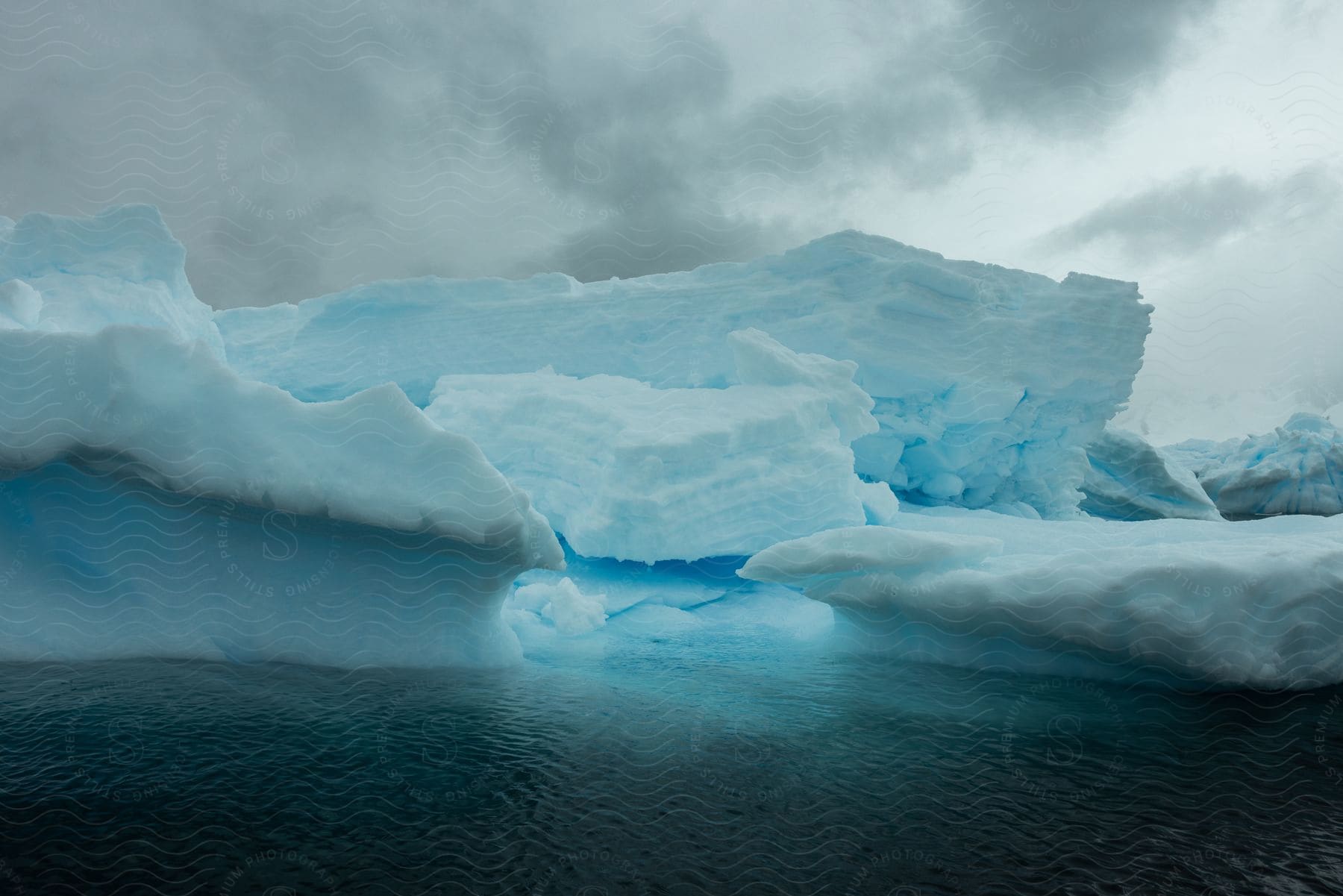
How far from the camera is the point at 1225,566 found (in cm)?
515

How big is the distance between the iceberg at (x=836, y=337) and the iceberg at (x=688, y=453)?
1.80 metres

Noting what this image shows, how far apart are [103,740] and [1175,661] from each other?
6319mm

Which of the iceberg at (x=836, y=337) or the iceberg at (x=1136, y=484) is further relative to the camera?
the iceberg at (x=1136, y=484)

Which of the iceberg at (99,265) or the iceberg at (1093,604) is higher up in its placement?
the iceberg at (99,265)

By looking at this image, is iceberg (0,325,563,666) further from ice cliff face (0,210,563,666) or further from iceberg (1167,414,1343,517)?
iceberg (1167,414,1343,517)

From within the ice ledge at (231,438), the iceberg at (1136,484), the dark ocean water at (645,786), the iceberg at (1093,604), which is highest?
the iceberg at (1136,484)

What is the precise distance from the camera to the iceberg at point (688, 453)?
26.3ft

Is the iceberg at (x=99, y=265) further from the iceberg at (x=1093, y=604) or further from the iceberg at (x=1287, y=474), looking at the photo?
the iceberg at (x=1287, y=474)

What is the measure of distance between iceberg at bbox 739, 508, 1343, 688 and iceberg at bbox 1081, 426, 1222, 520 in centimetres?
1108

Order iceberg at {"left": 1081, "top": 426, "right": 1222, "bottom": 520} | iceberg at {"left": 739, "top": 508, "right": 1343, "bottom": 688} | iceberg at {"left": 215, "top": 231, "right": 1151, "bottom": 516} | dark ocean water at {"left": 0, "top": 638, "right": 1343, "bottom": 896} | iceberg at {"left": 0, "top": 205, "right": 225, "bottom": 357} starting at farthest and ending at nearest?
iceberg at {"left": 1081, "top": 426, "right": 1222, "bottom": 520} → iceberg at {"left": 215, "top": 231, "right": 1151, "bottom": 516} → iceberg at {"left": 0, "top": 205, "right": 225, "bottom": 357} → iceberg at {"left": 739, "top": 508, "right": 1343, "bottom": 688} → dark ocean water at {"left": 0, "top": 638, "right": 1343, "bottom": 896}

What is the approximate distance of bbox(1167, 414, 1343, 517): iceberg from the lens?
2164 centimetres

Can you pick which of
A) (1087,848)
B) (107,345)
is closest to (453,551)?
(107,345)

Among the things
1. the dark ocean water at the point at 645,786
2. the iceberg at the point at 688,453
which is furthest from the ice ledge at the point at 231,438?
the iceberg at the point at 688,453

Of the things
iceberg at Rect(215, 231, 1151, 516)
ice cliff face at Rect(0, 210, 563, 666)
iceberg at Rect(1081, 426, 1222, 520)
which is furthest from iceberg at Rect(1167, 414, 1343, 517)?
ice cliff face at Rect(0, 210, 563, 666)
